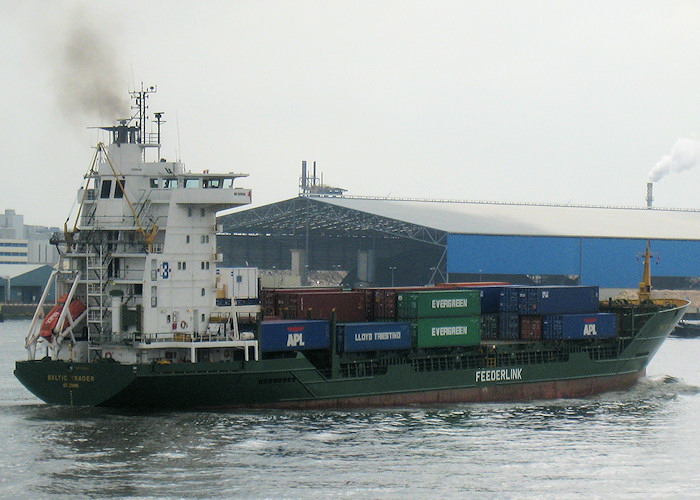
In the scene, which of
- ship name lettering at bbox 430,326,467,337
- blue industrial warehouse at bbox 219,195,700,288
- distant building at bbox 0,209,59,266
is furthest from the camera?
distant building at bbox 0,209,59,266

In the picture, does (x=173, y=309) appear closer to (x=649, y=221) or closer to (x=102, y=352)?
(x=102, y=352)

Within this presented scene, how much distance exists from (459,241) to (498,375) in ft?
180

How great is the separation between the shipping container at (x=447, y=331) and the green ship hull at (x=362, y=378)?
2.20 feet

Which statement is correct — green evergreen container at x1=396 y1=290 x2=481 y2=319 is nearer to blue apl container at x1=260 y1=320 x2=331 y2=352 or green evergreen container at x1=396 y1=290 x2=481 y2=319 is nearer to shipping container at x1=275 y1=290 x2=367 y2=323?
shipping container at x1=275 y1=290 x2=367 y2=323

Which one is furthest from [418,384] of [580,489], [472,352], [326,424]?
[580,489]

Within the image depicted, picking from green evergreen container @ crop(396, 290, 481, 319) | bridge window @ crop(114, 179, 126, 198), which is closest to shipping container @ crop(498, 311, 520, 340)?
green evergreen container @ crop(396, 290, 481, 319)

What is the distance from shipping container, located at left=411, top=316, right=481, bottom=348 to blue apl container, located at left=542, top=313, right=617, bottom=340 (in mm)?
4183

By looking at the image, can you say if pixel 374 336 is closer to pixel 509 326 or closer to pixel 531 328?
pixel 509 326

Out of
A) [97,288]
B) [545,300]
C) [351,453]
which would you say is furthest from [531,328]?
[97,288]

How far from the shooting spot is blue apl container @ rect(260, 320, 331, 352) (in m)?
44.8

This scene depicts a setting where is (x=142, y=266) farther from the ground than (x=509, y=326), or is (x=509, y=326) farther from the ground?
(x=142, y=266)

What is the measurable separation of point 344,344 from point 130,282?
29.3 ft

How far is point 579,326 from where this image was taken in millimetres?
54188

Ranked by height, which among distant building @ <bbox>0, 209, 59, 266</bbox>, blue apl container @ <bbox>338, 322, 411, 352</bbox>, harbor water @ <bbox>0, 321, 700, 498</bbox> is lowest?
harbor water @ <bbox>0, 321, 700, 498</bbox>
